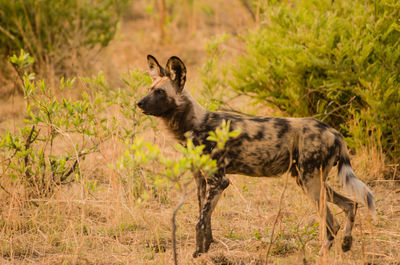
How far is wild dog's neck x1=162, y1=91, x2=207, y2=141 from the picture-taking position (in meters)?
3.61

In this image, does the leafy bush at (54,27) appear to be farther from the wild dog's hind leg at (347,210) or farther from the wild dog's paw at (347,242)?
the wild dog's paw at (347,242)

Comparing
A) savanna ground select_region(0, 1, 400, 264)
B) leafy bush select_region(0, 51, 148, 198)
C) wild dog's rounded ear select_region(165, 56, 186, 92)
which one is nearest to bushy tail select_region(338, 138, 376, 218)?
savanna ground select_region(0, 1, 400, 264)

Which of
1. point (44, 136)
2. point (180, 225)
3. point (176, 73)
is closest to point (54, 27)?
point (44, 136)

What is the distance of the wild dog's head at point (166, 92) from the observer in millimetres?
3516

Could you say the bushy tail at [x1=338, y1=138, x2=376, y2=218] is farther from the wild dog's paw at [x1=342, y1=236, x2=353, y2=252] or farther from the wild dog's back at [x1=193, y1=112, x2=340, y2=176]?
the wild dog's paw at [x1=342, y1=236, x2=353, y2=252]

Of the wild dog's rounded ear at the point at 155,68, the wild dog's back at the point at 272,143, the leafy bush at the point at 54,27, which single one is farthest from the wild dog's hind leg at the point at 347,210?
the leafy bush at the point at 54,27

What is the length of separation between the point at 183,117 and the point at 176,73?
0.35 meters

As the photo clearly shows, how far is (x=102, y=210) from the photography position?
159 inches

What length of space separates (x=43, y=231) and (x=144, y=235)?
821 mm

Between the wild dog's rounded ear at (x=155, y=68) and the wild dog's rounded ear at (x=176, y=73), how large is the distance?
100mm

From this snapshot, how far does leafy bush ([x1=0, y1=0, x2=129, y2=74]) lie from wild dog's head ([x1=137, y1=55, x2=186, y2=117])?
377 centimetres

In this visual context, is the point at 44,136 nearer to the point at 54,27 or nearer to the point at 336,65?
the point at 336,65

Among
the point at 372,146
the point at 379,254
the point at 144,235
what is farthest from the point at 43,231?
the point at 372,146

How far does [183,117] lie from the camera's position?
363 cm
